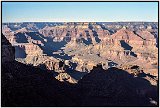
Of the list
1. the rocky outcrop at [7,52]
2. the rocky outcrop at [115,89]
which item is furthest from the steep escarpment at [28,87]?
the rocky outcrop at [115,89]

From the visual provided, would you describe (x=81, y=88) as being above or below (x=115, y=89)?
below

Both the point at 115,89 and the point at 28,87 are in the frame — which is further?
the point at 115,89

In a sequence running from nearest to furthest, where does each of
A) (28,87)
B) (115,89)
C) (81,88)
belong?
(28,87)
(115,89)
(81,88)

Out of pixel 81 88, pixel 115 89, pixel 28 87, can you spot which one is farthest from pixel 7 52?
pixel 115 89

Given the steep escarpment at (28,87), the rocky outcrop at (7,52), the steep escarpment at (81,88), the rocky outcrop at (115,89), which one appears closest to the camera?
the steep escarpment at (28,87)

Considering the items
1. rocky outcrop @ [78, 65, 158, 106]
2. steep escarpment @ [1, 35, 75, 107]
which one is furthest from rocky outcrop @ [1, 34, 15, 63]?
rocky outcrop @ [78, 65, 158, 106]

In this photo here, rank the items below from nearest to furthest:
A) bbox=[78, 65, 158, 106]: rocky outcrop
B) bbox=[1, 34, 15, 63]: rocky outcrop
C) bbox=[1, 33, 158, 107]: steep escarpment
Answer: bbox=[1, 33, 158, 107]: steep escarpment < bbox=[78, 65, 158, 106]: rocky outcrop < bbox=[1, 34, 15, 63]: rocky outcrop

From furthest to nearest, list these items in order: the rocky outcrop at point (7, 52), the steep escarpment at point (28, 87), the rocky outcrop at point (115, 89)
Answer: the rocky outcrop at point (7, 52)
the rocky outcrop at point (115, 89)
the steep escarpment at point (28, 87)

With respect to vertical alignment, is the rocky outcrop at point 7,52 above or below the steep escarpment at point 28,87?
above

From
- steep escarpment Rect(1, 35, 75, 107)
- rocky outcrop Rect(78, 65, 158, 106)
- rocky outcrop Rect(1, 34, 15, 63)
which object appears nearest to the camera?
steep escarpment Rect(1, 35, 75, 107)

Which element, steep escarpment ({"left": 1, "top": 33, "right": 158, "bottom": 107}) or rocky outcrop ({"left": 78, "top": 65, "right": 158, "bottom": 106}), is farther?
rocky outcrop ({"left": 78, "top": 65, "right": 158, "bottom": 106})

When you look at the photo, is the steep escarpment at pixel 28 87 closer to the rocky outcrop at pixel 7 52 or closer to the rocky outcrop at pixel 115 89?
the rocky outcrop at pixel 7 52

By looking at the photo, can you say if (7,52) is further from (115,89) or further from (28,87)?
(115,89)

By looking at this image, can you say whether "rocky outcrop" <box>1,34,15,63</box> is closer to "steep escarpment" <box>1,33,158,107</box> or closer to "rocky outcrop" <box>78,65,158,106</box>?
"steep escarpment" <box>1,33,158,107</box>
